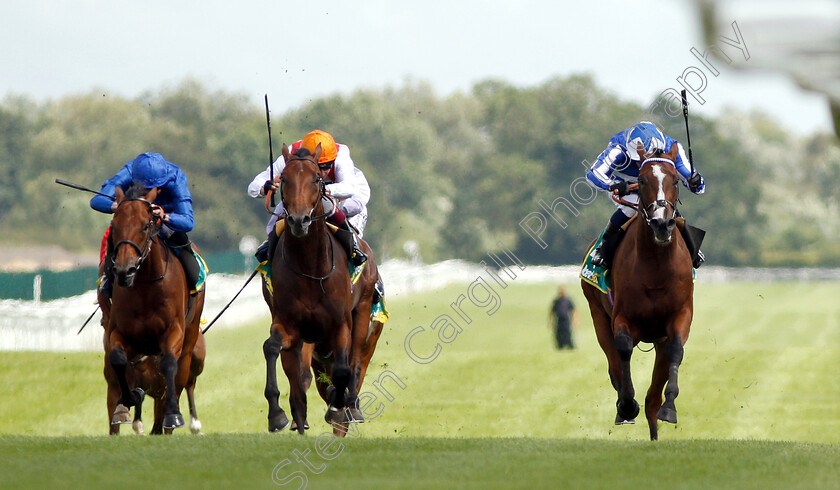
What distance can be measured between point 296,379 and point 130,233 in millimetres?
1580

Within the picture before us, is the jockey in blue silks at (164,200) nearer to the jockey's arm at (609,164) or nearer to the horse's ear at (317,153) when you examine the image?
the horse's ear at (317,153)

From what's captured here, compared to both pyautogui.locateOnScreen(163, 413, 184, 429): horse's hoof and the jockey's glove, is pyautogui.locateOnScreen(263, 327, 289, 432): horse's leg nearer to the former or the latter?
pyautogui.locateOnScreen(163, 413, 184, 429): horse's hoof

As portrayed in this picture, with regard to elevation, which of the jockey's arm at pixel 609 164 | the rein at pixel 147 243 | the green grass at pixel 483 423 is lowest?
the green grass at pixel 483 423

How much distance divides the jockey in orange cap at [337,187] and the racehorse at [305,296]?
0.49ft

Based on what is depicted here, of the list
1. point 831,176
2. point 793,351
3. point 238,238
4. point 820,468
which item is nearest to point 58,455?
point 820,468

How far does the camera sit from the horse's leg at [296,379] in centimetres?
853

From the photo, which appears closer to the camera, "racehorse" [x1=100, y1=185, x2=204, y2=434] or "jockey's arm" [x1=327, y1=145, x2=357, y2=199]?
"racehorse" [x1=100, y1=185, x2=204, y2=434]

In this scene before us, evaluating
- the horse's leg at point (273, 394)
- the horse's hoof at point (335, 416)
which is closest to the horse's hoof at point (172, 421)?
the horse's leg at point (273, 394)

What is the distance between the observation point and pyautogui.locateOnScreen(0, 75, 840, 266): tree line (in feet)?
136

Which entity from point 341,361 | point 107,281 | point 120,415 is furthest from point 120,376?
point 341,361

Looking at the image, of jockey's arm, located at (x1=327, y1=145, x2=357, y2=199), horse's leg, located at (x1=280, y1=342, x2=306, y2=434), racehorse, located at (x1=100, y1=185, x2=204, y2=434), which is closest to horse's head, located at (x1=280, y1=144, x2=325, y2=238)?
jockey's arm, located at (x1=327, y1=145, x2=357, y2=199)

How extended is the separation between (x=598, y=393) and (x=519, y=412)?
1766mm

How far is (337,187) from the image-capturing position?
8812 mm

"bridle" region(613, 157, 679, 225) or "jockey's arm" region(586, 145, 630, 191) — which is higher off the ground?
"jockey's arm" region(586, 145, 630, 191)
